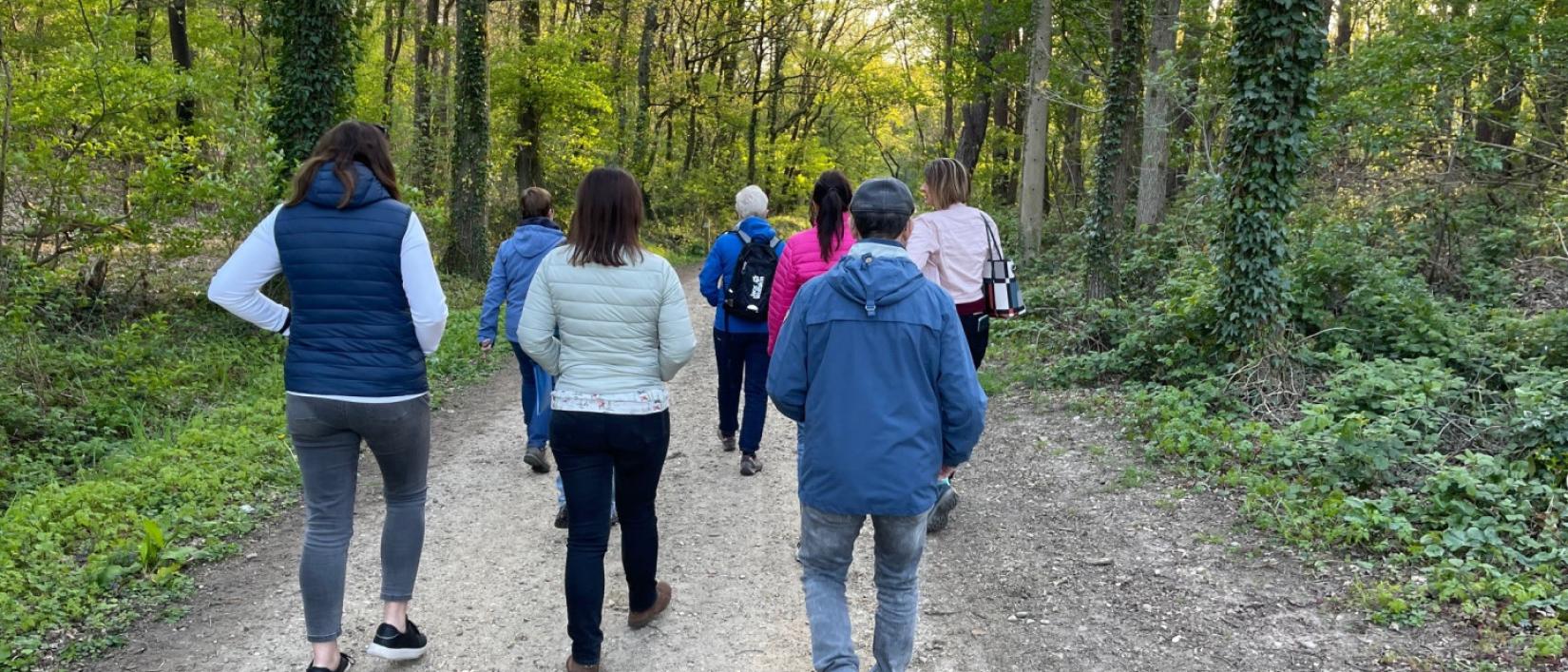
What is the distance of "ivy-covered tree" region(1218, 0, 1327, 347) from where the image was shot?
715 cm

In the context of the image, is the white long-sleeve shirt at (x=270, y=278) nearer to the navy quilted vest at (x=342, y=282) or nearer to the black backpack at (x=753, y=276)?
the navy quilted vest at (x=342, y=282)

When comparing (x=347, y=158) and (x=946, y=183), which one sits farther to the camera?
(x=946, y=183)

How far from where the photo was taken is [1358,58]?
33.3ft

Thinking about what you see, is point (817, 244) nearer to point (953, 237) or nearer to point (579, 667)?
point (953, 237)

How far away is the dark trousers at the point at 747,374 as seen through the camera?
21.0ft

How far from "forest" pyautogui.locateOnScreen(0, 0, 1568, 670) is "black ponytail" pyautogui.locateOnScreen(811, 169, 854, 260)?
9.48 feet

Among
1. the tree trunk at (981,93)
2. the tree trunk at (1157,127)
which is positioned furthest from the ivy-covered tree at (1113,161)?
the tree trunk at (981,93)

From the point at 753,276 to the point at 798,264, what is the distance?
28.7 inches

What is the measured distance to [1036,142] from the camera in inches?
613

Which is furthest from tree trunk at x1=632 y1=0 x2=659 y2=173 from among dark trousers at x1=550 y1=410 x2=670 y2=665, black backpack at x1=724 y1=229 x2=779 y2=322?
dark trousers at x1=550 y1=410 x2=670 y2=665

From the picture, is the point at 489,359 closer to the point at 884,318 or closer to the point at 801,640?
the point at 801,640

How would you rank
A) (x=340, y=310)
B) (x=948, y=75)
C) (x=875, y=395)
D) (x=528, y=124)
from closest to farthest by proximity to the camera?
1. (x=875, y=395)
2. (x=340, y=310)
3. (x=948, y=75)
4. (x=528, y=124)

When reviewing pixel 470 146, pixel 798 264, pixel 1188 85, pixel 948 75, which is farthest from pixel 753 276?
pixel 948 75

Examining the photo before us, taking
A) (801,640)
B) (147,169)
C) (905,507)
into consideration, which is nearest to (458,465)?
(801,640)
